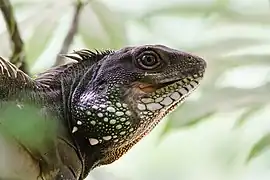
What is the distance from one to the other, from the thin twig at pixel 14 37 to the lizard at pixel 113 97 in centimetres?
10

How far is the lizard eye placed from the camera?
32.0 inches

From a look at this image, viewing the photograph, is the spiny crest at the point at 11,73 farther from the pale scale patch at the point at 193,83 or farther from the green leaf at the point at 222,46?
the green leaf at the point at 222,46

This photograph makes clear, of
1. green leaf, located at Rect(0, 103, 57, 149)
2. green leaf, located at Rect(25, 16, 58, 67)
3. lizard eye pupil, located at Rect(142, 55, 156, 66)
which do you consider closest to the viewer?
green leaf, located at Rect(0, 103, 57, 149)

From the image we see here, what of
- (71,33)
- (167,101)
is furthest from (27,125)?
(71,33)

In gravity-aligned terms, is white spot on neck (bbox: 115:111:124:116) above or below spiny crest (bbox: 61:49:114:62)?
below

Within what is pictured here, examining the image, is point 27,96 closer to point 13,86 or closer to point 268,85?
point 13,86

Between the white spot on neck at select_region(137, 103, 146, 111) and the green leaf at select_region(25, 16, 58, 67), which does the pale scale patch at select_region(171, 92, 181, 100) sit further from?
the green leaf at select_region(25, 16, 58, 67)

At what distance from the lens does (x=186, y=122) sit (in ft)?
3.54

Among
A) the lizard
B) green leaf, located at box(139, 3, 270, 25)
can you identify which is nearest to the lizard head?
the lizard

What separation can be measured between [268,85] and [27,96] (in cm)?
47

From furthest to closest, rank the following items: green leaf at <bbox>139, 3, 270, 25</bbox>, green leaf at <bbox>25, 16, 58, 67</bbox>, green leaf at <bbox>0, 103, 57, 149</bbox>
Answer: green leaf at <bbox>139, 3, 270, 25</bbox>, green leaf at <bbox>25, 16, 58, 67</bbox>, green leaf at <bbox>0, 103, 57, 149</bbox>

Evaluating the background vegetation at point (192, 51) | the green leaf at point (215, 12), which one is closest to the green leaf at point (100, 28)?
the background vegetation at point (192, 51)

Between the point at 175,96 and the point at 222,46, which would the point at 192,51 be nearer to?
the point at 222,46

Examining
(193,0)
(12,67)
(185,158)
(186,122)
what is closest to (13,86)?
(12,67)
